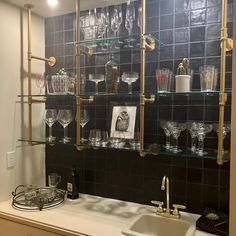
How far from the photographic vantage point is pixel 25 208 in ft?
5.82

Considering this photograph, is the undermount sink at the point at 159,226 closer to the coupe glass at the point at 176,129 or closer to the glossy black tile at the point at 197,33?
the coupe glass at the point at 176,129

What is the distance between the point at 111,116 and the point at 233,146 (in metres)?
1.07

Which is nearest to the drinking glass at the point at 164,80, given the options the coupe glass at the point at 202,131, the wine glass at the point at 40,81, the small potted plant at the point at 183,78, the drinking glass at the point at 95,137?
the small potted plant at the point at 183,78

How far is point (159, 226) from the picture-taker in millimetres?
1688

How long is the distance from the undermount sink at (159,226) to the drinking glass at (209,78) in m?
0.83

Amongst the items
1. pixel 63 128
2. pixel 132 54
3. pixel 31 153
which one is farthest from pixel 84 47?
pixel 31 153

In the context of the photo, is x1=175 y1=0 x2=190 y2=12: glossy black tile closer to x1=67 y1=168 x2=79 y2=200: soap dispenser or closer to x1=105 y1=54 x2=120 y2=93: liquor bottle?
x1=105 y1=54 x2=120 y2=93: liquor bottle

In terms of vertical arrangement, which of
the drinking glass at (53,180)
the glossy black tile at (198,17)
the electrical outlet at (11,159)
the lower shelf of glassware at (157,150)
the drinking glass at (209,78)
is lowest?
the drinking glass at (53,180)

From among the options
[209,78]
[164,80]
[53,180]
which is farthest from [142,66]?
[53,180]

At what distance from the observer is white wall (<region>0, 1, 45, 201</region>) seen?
74.2 inches

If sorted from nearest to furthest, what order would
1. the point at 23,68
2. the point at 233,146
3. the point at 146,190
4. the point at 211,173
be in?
the point at 233,146 < the point at 211,173 < the point at 146,190 < the point at 23,68

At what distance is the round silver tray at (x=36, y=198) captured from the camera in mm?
1805

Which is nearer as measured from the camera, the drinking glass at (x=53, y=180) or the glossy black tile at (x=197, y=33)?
the glossy black tile at (x=197, y=33)

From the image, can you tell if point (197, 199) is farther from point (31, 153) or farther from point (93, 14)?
point (93, 14)
